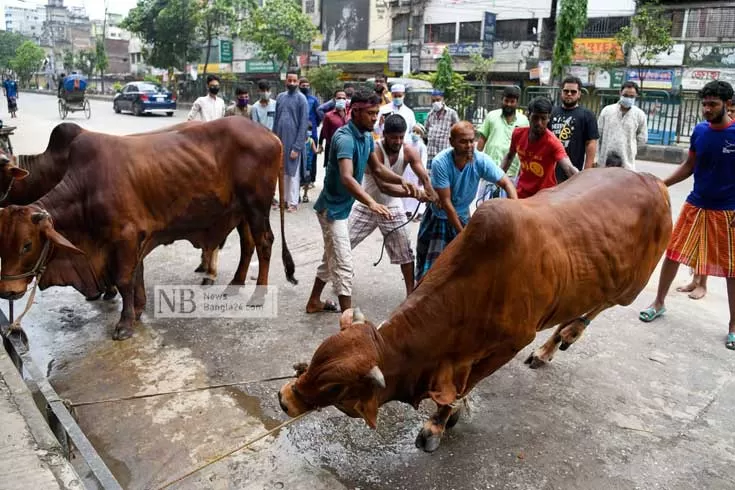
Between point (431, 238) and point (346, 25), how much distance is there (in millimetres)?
38571

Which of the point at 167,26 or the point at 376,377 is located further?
the point at 167,26

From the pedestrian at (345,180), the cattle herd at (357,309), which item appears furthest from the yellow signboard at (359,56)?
the pedestrian at (345,180)

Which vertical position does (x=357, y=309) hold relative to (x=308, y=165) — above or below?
below

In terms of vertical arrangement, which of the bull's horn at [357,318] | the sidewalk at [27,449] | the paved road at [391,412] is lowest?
the paved road at [391,412]

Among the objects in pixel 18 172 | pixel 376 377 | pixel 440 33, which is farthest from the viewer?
pixel 440 33

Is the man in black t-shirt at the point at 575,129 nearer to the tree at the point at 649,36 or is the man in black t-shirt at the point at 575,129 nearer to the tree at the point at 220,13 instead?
the tree at the point at 649,36

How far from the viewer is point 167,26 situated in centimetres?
3469

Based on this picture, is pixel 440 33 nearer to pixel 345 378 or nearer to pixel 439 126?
pixel 439 126

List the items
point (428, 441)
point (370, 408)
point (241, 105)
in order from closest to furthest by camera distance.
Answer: point (370, 408) < point (428, 441) < point (241, 105)

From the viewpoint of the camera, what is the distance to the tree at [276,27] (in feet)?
106

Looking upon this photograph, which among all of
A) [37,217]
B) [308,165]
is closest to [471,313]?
[37,217]

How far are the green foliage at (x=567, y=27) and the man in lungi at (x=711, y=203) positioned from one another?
61.0 feet

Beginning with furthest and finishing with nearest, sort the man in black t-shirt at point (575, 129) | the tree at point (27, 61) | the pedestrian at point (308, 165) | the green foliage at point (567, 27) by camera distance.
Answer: the tree at point (27, 61), the green foliage at point (567, 27), the pedestrian at point (308, 165), the man in black t-shirt at point (575, 129)

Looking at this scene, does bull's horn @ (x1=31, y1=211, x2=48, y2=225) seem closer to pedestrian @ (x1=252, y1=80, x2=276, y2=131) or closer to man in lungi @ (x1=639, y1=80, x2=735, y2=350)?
man in lungi @ (x1=639, y1=80, x2=735, y2=350)
